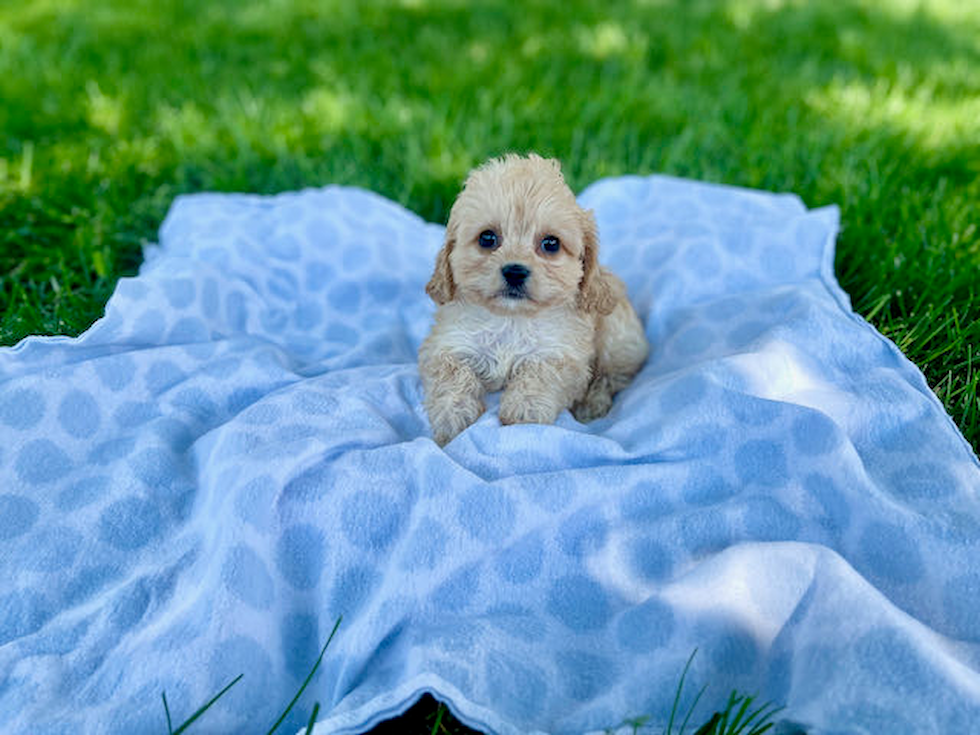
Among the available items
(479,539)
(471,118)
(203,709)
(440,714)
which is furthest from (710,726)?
(471,118)

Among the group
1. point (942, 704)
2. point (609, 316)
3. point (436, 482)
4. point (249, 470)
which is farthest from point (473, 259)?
point (942, 704)

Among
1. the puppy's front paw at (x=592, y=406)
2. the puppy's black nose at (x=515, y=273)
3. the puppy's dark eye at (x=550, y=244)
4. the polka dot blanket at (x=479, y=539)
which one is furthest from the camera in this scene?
the puppy's front paw at (x=592, y=406)

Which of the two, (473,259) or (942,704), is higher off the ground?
(473,259)

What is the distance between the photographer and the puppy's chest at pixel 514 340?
299cm

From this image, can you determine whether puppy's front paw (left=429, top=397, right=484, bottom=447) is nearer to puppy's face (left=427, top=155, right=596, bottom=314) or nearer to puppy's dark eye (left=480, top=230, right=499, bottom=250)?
puppy's face (left=427, top=155, right=596, bottom=314)

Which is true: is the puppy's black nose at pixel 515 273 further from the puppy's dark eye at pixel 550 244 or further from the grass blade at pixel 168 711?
the grass blade at pixel 168 711

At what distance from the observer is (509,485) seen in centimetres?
233

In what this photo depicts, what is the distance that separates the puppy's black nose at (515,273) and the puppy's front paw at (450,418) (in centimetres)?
49

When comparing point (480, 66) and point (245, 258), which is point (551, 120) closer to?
point (480, 66)

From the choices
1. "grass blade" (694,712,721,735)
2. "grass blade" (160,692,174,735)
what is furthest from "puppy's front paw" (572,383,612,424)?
"grass blade" (160,692,174,735)

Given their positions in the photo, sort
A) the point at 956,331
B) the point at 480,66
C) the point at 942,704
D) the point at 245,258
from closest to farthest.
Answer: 1. the point at 942,704
2. the point at 956,331
3. the point at 245,258
4. the point at 480,66

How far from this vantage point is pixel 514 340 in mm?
3010

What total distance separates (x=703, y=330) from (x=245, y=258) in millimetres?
2232

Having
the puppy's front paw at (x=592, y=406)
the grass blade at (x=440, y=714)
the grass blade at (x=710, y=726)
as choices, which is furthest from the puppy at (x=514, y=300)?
the grass blade at (x=710, y=726)
